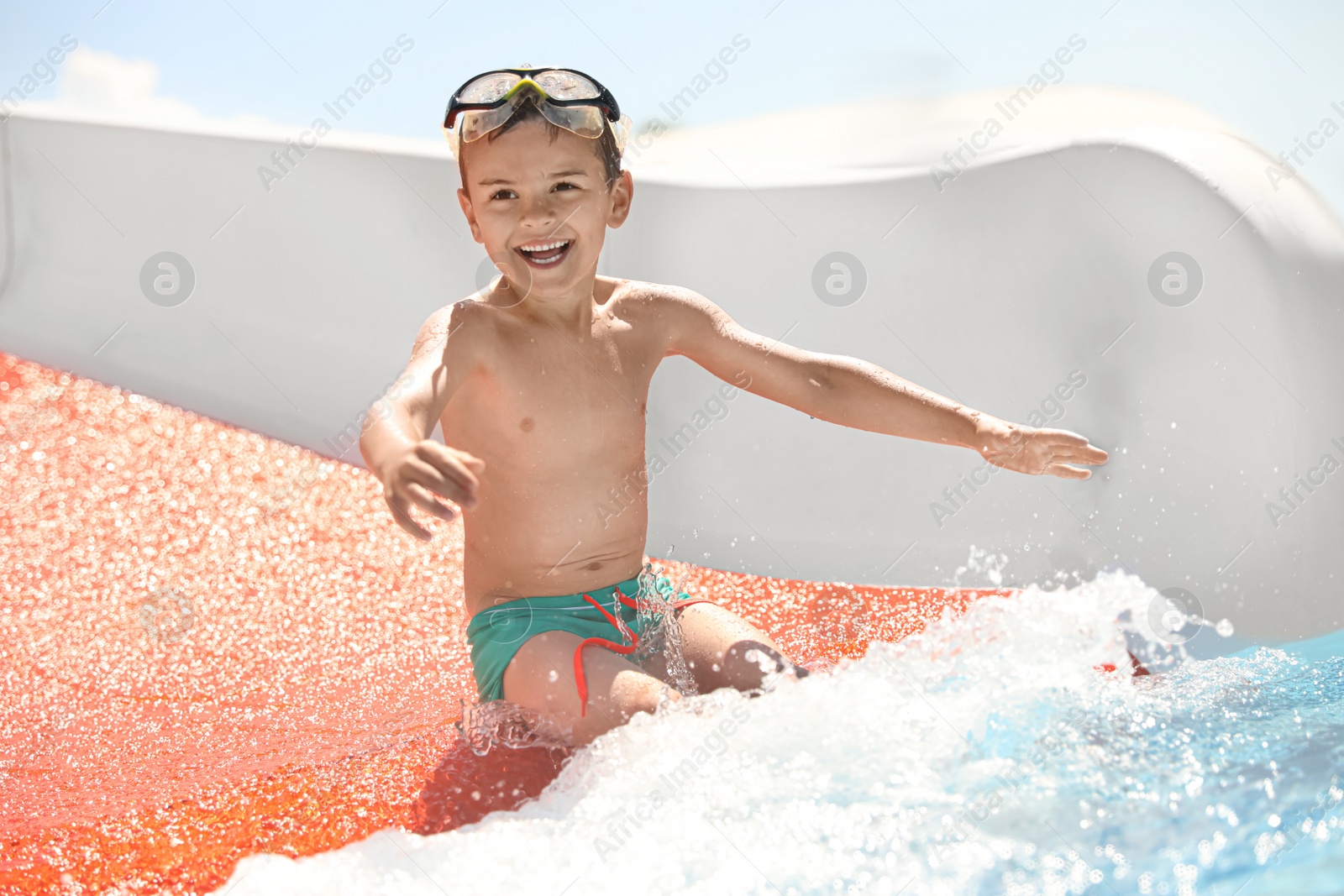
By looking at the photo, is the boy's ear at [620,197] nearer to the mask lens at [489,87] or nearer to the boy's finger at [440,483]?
the mask lens at [489,87]

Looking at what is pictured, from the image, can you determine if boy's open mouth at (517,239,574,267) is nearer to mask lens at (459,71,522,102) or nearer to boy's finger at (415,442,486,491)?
mask lens at (459,71,522,102)

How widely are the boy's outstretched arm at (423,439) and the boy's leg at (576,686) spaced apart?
10.1 inches

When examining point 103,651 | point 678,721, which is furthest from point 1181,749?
point 103,651

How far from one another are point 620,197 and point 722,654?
0.54 m

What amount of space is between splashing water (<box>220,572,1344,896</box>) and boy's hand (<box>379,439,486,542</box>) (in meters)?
0.32

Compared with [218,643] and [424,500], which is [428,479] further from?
[218,643]

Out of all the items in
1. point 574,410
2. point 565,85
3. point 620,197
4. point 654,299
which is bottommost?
point 574,410

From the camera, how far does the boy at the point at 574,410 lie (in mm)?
1172

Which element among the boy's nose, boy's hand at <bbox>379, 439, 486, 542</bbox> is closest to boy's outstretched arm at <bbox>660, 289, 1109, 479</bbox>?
the boy's nose

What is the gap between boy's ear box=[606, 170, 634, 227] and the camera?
4.18 feet

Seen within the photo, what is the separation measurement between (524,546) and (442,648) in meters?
0.60

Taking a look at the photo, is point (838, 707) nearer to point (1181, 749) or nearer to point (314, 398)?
point (1181, 749)

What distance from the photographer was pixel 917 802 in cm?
96

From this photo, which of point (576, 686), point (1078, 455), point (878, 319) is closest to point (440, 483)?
point (576, 686)
